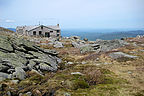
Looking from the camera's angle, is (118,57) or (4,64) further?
(118,57)

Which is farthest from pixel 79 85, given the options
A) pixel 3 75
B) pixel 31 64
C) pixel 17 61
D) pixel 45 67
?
pixel 17 61

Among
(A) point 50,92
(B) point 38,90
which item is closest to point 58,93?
(A) point 50,92

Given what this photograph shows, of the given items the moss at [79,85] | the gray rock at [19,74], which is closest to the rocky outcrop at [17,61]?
the gray rock at [19,74]

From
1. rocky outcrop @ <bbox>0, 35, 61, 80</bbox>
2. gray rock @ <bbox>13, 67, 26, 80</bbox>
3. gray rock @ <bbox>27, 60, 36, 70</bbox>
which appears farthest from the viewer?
gray rock @ <bbox>27, 60, 36, 70</bbox>

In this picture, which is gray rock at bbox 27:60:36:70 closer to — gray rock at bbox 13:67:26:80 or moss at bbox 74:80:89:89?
gray rock at bbox 13:67:26:80

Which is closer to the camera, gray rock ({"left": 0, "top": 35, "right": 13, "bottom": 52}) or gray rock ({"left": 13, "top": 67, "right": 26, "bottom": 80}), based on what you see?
gray rock ({"left": 13, "top": 67, "right": 26, "bottom": 80})

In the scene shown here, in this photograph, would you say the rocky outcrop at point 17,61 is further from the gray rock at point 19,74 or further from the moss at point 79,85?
the moss at point 79,85

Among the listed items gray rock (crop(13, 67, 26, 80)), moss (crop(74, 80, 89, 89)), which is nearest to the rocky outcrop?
gray rock (crop(13, 67, 26, 80))

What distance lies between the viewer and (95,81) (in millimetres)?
12383

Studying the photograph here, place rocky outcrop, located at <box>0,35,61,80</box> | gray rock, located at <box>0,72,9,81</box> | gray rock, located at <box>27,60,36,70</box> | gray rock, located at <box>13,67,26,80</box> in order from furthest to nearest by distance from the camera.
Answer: gray rock, located at <box>27,60,36,70</box> < rocky outcrop, located at <box>0,35,61,80</box> < gray rock, located at <box>13,67,26,80</box> < gray rock, located at <box>0,72,9,81</box>

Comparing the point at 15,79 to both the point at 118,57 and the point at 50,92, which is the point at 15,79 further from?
the point at 118,57

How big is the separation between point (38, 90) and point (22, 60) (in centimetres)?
761

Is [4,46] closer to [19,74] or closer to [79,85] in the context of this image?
[19,74]

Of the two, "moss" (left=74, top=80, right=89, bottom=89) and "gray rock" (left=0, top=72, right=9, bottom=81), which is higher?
"gray rock" (left=0, top=72, right=9, bottom=81)
